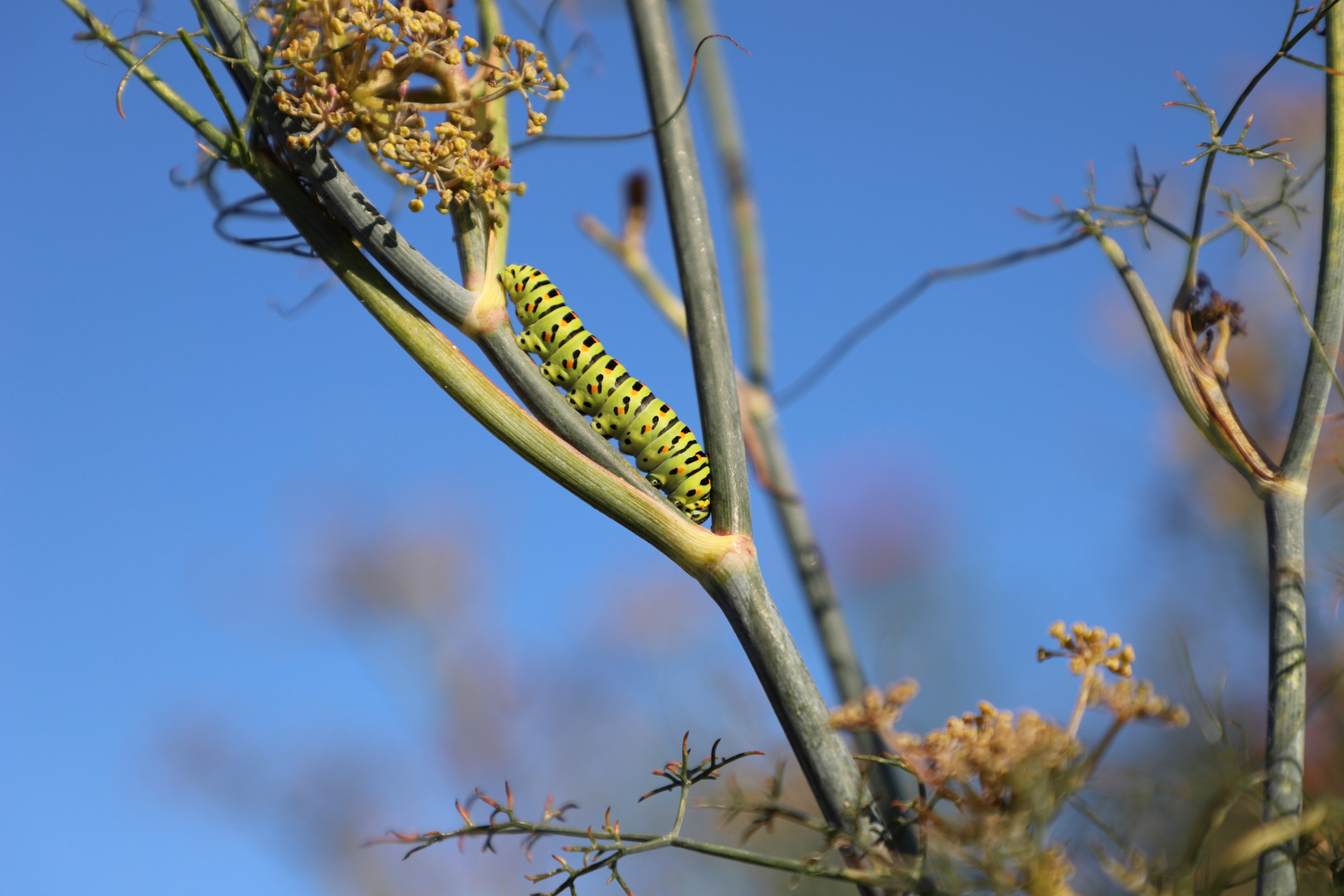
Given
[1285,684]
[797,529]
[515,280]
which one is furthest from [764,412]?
[1285,684]

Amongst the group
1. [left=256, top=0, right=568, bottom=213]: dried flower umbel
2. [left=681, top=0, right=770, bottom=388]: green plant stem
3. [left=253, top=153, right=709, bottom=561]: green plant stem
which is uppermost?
[left=681, top=0, right=770, bottom=388]: green plant stem

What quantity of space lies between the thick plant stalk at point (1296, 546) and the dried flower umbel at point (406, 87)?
90 cm

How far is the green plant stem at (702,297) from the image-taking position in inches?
39.8

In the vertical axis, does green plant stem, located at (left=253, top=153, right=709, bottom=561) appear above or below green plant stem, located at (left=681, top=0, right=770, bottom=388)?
below

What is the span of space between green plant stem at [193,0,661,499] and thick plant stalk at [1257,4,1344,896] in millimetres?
672

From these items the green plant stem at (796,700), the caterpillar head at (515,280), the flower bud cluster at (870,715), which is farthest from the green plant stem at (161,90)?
the flower bud cluster at (870,715)

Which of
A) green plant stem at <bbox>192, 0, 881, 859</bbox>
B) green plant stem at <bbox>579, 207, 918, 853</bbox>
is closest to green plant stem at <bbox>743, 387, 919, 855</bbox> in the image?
green plant stem at <bbox>579, 207, 918, 853</bbox>

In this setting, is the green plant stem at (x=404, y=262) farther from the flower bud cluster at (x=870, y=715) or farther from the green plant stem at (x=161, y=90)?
the flower bud cluster at (x=870, y=715)

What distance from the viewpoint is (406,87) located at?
Answer: 1113mm

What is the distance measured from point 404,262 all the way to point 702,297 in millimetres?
347

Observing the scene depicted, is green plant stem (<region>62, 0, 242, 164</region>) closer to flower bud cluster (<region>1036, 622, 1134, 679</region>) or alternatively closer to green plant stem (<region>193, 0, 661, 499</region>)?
green plant stem (<region>193, 0, 661, 499</region>)

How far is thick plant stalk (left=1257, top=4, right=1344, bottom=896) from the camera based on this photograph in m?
0.89

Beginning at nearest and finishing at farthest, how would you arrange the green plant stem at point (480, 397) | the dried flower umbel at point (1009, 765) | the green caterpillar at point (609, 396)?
the dried flower umbel at point (1009, 765)
the green plant stem at point (480, 397)
the green caterpillar at point (609, 396)

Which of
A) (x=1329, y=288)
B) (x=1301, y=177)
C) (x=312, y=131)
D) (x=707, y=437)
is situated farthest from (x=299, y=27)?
(x=1301, y=177)
